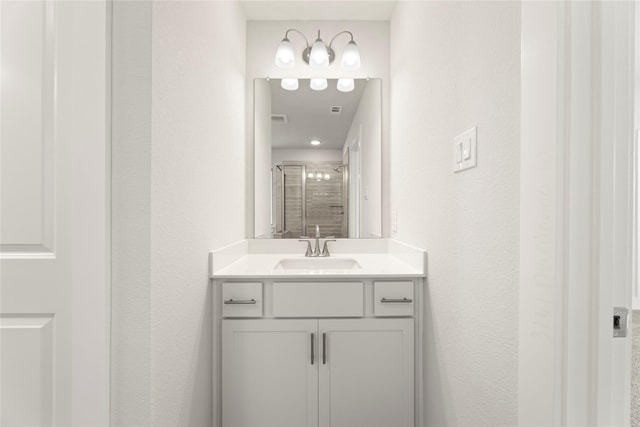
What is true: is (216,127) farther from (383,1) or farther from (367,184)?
(383,1)

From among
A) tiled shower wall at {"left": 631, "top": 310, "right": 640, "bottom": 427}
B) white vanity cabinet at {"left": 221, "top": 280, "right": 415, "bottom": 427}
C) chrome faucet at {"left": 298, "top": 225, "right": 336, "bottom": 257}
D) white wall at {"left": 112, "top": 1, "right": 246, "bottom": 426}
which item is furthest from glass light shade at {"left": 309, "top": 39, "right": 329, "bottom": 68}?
tiled shower wall at {"left": 631, "top": 310, "right": 640, "bottom": 427}

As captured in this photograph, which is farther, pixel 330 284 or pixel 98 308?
pixel 330 284

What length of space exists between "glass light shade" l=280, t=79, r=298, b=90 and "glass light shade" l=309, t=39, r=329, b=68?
14 centimetres

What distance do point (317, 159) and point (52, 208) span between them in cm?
143

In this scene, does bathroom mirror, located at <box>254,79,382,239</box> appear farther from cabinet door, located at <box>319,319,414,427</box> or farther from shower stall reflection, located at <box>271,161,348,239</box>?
cabinet door, located at <box>319,319,414,427</box>

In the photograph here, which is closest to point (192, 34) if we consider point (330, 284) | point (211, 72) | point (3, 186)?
point (211, 72)

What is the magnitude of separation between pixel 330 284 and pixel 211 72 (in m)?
1.05

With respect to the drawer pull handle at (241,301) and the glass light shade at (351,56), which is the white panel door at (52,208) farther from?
the glass light shade at (351,56)

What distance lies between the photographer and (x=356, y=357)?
4.61 ft

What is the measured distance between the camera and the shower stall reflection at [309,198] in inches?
81.5

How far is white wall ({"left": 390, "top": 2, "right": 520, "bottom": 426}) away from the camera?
771 mm

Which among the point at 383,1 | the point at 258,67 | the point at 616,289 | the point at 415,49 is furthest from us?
the point at 258,67

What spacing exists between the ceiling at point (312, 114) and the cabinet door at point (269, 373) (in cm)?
117

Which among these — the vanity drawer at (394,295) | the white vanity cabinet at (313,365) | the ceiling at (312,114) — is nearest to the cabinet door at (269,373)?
the white vanity cabinet at (313,365)
